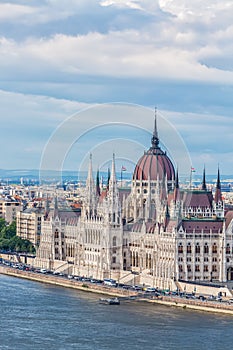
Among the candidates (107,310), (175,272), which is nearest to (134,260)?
(175,272)

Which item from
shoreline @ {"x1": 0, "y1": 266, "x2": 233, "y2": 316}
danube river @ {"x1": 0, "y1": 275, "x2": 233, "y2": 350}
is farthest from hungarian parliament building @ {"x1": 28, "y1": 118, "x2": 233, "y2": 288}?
danube river @ {"x1": 0, "y1": 275, "x2": 233, "y2": 350}

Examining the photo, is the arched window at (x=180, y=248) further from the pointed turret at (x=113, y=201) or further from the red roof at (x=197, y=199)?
the pointed turret at (x=113, y=201)

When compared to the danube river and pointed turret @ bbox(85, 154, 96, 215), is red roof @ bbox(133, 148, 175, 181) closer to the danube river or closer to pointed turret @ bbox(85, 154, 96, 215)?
pointed turret @ bbox(85, 154, 96, 215)

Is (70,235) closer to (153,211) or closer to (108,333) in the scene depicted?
(153,211)

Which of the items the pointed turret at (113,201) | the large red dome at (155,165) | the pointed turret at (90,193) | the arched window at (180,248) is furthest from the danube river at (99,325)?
the large red dome at (155,165)

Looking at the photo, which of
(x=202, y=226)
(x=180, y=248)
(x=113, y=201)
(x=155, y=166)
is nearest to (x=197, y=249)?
(x=180, y=248)

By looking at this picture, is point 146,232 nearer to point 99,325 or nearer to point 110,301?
point 110,301
